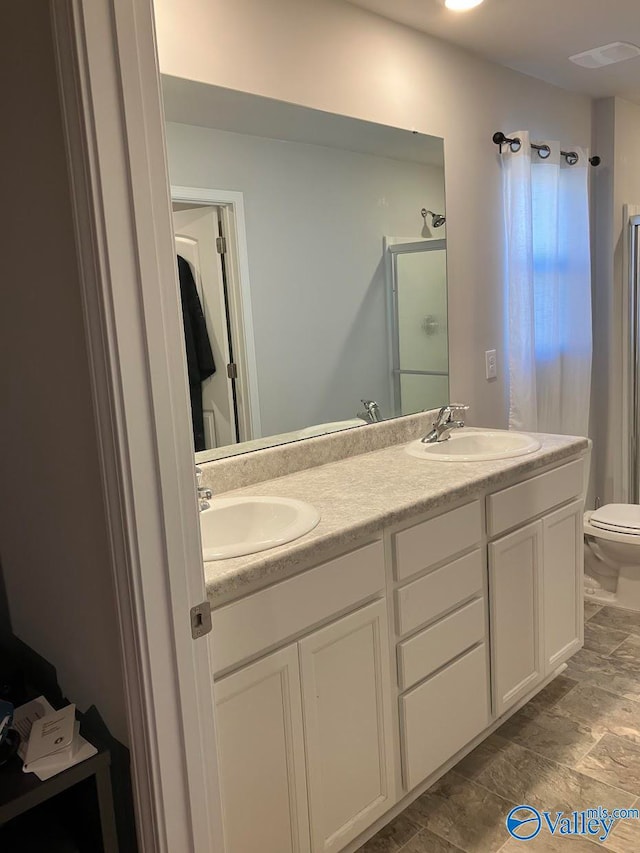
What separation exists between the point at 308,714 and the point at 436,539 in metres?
0.57

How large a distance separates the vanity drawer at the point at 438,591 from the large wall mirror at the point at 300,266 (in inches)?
25.1

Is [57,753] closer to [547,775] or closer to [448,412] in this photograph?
[547,775]

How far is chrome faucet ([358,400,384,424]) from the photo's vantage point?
8.07 feet

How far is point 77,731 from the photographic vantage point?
1237mm

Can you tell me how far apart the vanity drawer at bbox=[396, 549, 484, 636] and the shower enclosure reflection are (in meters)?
0.76

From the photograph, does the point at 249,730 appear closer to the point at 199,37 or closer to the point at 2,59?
the point at 2,59

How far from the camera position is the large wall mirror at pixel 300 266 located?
1947 millimetres

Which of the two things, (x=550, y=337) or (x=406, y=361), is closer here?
(x=406, y=361)

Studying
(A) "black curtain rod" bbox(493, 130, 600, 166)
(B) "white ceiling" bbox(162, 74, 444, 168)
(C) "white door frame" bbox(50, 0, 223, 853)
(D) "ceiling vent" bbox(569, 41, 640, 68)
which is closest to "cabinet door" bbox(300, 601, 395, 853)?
(C) "white door frame" bbox(50, 0, 223, 853)

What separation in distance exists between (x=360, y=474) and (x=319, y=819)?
3.05 ft

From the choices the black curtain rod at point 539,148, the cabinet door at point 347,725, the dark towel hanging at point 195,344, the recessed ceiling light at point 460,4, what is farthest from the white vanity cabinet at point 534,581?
the recessed ceiling light at point 460,4

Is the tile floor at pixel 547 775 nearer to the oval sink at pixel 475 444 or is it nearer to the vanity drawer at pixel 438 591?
the vanity drawer at pixel 438 591

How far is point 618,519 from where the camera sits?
313 cm

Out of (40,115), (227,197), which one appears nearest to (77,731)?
(40,115)
